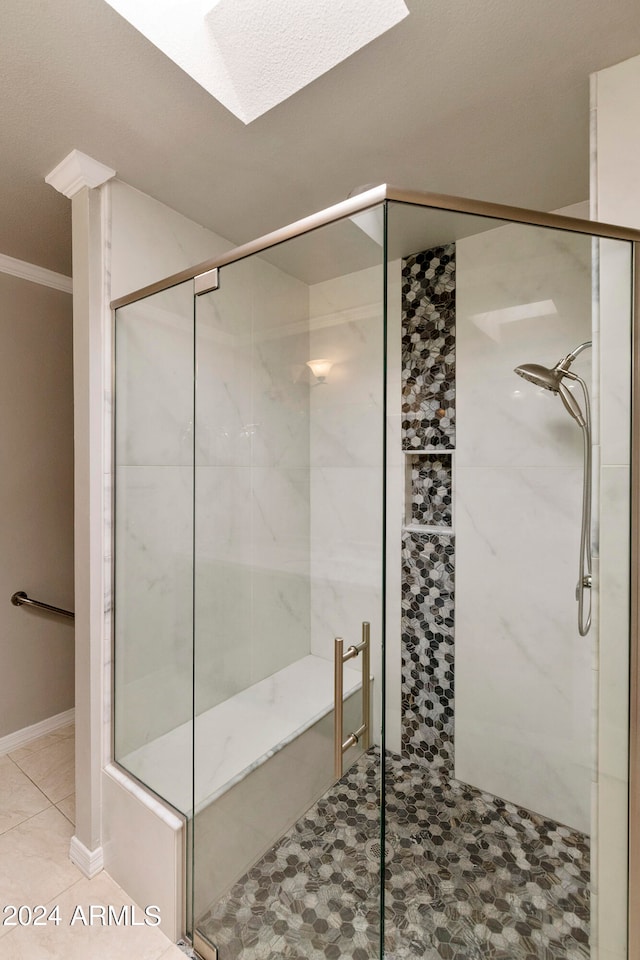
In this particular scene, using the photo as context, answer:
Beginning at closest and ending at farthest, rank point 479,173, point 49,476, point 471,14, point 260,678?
point 471,14 < point 260,678 < point 479,173 < point 49,476

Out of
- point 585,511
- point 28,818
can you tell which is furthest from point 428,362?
point 28,818

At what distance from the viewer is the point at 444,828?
1.12m

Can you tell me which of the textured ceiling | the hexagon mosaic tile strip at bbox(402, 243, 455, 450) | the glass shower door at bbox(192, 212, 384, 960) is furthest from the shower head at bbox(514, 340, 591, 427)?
the textured ceiling

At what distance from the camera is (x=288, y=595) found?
1239 millimetres

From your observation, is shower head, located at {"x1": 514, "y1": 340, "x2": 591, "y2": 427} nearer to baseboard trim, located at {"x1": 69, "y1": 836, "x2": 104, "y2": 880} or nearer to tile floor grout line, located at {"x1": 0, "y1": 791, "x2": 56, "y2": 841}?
baseboard trim, located at {"x1": 69, "y1": 836, "x2": 104, "y2": 880}

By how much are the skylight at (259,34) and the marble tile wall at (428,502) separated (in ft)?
1.64

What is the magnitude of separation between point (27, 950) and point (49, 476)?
1.94 m

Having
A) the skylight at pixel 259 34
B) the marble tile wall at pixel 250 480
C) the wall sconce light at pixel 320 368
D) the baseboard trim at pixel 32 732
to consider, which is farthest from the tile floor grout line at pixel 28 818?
the skylight at pixel 259 34

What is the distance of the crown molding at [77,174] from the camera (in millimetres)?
1488

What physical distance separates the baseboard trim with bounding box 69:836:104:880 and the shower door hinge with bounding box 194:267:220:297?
192 cm

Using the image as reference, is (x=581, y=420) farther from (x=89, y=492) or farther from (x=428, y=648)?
(x=89, y=492)

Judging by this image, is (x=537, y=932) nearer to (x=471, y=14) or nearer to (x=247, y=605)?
(x=247, y=605)

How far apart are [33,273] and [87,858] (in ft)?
8.52

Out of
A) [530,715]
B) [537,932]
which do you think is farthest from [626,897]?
[530,715]
